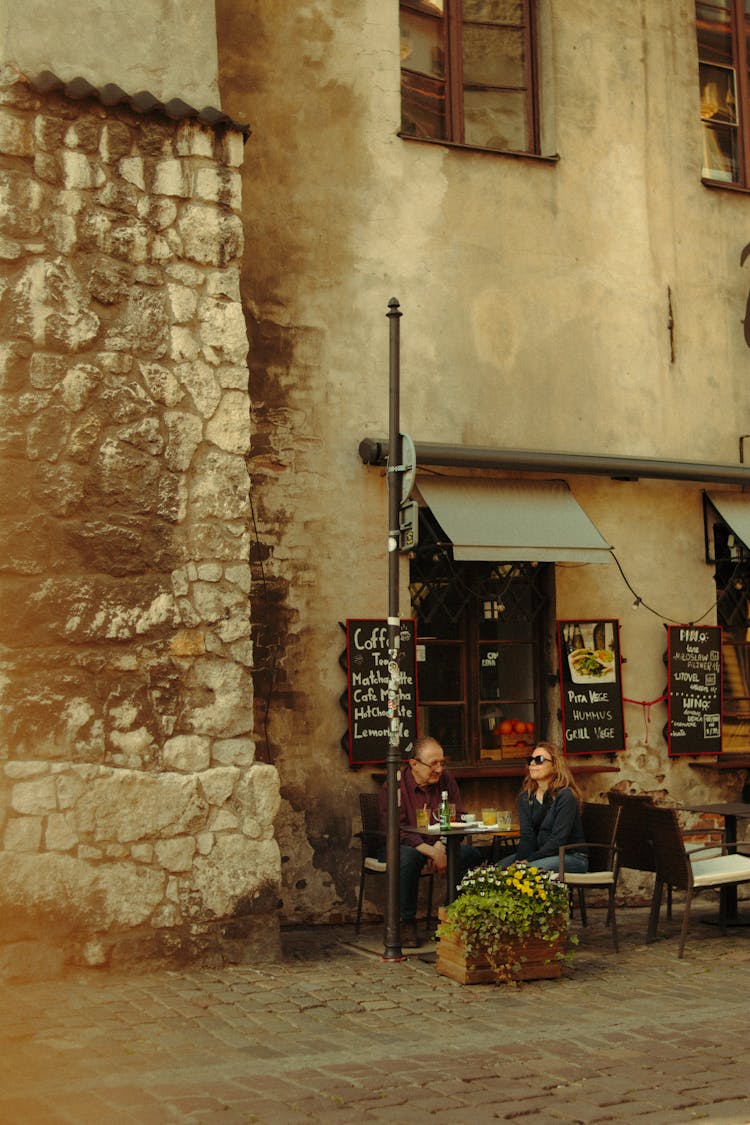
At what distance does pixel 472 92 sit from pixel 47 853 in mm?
6690

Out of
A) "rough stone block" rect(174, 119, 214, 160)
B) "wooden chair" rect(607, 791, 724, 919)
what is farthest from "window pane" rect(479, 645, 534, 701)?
"rough stone block" rect(174, 119, 214, 160)

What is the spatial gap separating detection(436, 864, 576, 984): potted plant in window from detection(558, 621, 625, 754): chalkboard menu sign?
272cm

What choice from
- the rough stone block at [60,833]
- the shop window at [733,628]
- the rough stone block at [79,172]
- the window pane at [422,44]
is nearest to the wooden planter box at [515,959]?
the rough stone block at [60,833]

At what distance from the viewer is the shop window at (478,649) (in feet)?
32.0

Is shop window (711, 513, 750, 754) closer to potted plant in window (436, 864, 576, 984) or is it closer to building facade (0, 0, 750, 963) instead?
building facade (0, 0, 750, 963)

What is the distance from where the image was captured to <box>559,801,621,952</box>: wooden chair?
26.7ft

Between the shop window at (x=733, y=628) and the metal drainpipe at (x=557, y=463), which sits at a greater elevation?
the metal drainpipe at (x=557, y=463)

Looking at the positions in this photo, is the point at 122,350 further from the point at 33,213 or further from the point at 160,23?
the point at 160,23

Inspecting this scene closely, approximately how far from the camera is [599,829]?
8625mm

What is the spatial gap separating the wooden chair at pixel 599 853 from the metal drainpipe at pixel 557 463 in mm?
2546

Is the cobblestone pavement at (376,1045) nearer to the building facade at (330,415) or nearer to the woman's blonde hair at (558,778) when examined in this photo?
the building facade at (330,415)

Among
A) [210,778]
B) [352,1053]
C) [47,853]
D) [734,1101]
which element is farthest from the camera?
[210,778]

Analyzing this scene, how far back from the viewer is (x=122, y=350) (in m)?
7.61

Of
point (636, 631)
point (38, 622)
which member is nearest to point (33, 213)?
point (38, 622)
